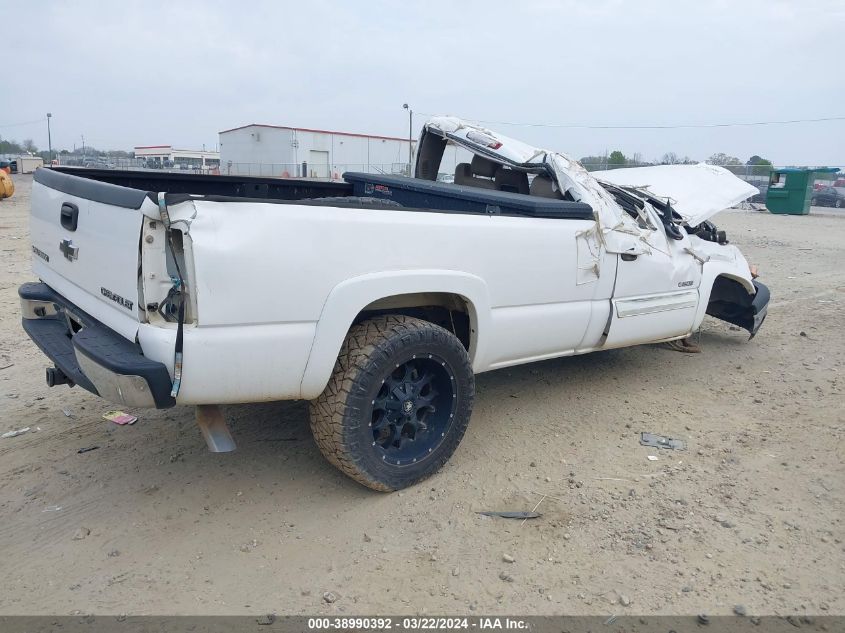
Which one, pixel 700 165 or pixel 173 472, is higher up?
pixel 700 165

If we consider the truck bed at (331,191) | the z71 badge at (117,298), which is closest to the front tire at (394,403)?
the truck bed at (331,191)

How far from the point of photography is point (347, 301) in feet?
10.0

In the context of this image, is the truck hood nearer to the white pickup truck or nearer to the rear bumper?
the white pickup truck

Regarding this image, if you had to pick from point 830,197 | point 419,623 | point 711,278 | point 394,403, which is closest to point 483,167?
point 711,278

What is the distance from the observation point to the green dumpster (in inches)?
983

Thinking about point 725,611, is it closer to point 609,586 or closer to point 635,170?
point 609,586

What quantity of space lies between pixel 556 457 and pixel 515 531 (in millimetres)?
867

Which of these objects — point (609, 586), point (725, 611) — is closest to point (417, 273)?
point (609, 586)

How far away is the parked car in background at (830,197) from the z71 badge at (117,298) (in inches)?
1363

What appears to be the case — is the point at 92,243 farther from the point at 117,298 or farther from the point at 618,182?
the point at 618,182

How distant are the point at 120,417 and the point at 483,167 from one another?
3.21 m

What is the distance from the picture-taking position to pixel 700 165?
20.1 feet

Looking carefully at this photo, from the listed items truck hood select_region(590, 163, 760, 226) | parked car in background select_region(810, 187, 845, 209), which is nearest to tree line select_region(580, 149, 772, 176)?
parked car in background select_region(810, 187, 845, 209)

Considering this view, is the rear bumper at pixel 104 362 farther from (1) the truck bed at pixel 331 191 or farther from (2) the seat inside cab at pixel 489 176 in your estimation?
(2) the seat inside cab at pixel 489 176
